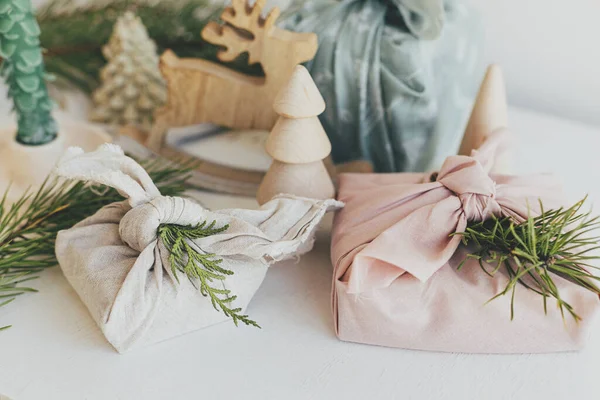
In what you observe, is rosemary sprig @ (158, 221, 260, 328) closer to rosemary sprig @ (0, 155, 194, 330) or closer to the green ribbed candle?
rosemary sprig @ (0, 155, 194, 330)

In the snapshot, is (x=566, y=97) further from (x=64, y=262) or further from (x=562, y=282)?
(x=64, y=262)

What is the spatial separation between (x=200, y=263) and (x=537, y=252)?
0.24 meters

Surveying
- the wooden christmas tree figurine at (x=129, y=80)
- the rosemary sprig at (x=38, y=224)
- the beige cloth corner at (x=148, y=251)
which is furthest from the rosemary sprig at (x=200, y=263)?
the wooden christmas tree figurine at (x=129, y=80)

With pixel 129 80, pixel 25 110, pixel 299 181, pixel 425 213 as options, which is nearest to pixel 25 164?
pixel 25 110

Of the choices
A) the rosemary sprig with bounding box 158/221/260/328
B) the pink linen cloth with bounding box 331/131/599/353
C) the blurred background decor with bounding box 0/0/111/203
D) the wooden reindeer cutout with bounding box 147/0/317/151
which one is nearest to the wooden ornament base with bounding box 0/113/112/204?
the blurred background decor with bounding box 0/0/111/203

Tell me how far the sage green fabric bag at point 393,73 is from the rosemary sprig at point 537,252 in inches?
7.2

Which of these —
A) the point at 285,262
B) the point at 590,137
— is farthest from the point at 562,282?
the point at 590,137

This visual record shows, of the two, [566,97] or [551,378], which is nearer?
[551,378]

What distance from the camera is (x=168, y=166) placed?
647 mm

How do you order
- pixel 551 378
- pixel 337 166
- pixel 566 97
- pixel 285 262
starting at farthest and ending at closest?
pixel 566 97
pixel 337 166
pixel 285 262
pixel 551 378

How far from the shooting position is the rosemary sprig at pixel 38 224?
20.6 inches

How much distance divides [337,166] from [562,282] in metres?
0.28

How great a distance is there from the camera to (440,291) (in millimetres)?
469

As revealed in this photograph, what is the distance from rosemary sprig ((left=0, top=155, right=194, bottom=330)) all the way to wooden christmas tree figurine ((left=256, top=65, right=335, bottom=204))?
0.12 metres
